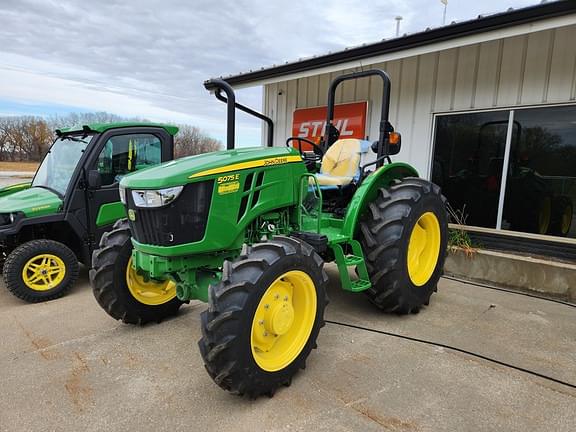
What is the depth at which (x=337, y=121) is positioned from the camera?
631 cm

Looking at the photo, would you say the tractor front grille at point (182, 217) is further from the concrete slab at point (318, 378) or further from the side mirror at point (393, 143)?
the side mirror at point (393, 143)

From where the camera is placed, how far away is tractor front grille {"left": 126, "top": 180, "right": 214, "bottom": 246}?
7.61 ft

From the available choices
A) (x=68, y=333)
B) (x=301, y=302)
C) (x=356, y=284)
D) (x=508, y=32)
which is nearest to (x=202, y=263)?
(x=301, y=302)

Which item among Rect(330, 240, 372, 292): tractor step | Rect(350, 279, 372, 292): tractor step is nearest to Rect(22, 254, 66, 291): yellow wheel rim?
Rect(330, 240, 372, 292): tractor step

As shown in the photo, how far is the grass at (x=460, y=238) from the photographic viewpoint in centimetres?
478

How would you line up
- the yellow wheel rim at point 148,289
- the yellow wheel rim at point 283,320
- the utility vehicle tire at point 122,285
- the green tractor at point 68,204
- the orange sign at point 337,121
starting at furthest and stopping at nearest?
the orange sign at point 337,121, the green tractor at point 68,204, the yellow wheel rim at point 148,289, the utility vehicle tire at point 122,285, the yellow wheel rim at point 283,320

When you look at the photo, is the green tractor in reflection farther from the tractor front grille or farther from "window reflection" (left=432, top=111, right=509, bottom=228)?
the tractor front grille

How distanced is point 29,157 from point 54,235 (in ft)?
107

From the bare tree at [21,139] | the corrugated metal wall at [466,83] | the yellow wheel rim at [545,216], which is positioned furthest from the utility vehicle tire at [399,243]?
the bare tree at [21,139]

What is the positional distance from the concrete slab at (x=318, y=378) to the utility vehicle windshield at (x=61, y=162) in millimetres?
1503

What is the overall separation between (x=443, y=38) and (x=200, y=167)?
3.42m

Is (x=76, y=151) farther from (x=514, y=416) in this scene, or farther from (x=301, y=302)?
(x=514, y=416)

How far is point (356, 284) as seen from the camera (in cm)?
312

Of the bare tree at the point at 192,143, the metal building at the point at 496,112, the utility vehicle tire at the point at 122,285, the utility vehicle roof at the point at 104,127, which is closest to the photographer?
the utility vehicle tire at the point at 122,285
